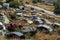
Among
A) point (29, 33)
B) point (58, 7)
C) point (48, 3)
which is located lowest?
point (48, 3)

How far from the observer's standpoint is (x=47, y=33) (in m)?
27.3

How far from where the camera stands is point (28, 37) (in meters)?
22.6

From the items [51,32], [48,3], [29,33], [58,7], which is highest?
[29,33]

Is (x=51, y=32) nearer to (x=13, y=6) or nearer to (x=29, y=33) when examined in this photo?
(x=29, y=33)

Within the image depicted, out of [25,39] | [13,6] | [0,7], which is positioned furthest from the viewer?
[13,6]

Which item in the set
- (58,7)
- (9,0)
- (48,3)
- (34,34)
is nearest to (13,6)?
(9,0)

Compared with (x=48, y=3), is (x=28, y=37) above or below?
above

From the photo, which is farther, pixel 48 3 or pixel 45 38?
pixel 48 3

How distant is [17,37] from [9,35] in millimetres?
828

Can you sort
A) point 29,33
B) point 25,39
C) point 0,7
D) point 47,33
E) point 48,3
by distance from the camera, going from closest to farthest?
1. point 25,39
2. point 29,33
3. point 47,33
4. point 0,7
5. point 48,3

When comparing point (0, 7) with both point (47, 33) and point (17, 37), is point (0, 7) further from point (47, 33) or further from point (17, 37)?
point (17, 37)

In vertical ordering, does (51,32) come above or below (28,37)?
below

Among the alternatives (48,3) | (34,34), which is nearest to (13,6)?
(48,3)

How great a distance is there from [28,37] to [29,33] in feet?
4.06
